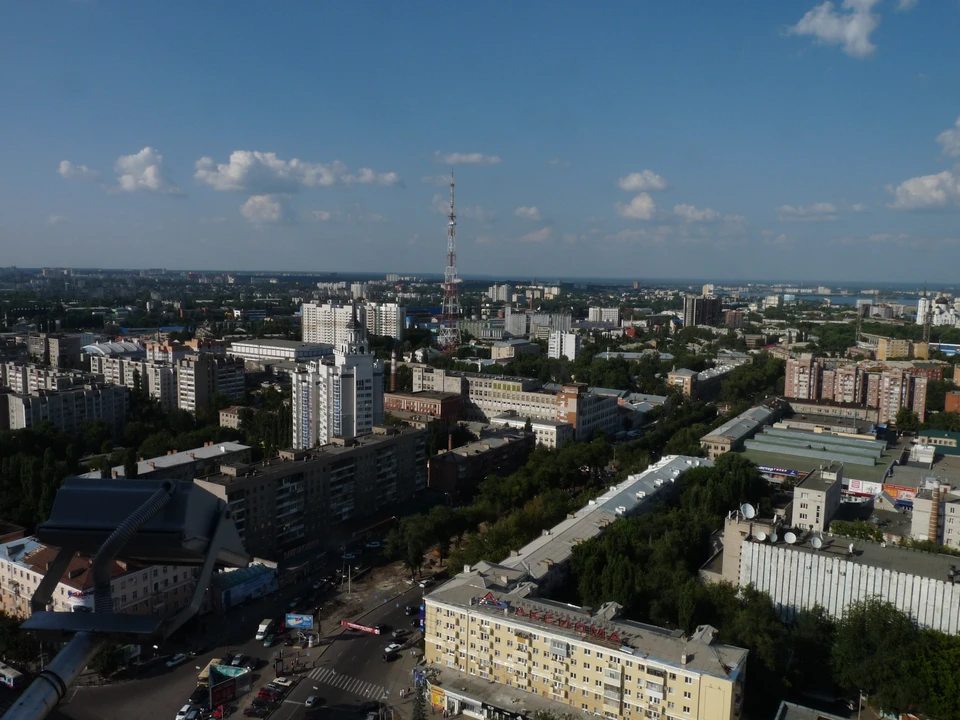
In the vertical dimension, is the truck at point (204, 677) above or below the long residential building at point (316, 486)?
below

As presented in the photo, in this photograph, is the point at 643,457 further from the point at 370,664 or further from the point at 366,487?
the point at 370,664

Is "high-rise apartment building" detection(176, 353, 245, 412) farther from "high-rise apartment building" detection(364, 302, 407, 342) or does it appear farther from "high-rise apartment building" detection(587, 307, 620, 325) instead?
"high-rise apartment building" detection(587, 307, 620, 325)

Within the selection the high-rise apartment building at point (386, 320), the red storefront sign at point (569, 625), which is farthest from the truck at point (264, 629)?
the high-rise apartment building at point (386, 320)

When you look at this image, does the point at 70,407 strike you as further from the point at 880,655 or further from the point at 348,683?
the point at 880,655

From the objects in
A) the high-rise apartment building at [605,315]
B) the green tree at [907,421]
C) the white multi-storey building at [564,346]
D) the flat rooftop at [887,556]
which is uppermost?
the high-rise apartment building at [605,315]

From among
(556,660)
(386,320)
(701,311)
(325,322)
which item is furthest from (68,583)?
(701,311)

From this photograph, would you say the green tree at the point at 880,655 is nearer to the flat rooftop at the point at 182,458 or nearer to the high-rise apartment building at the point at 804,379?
the flat rooftop at the point at 182,458
